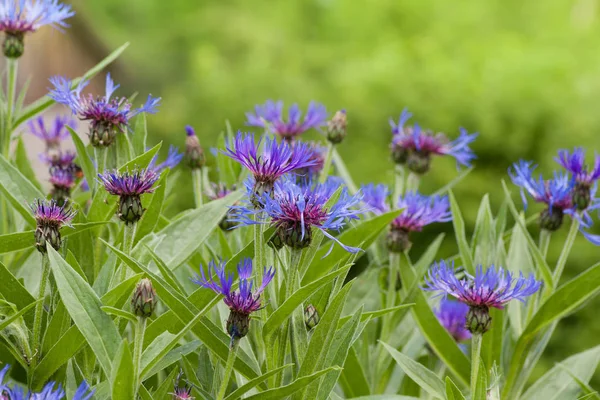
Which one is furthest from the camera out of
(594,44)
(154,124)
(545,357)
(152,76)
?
(152,76)

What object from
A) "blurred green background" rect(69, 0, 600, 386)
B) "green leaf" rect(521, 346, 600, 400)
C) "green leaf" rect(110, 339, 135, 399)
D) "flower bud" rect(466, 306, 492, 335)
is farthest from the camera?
"blurred green background" rect(69, 0, 600, 386)

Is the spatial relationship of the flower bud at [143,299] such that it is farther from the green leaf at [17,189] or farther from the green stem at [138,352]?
the green leaf at [17,189]

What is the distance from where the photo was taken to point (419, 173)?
1412 mm

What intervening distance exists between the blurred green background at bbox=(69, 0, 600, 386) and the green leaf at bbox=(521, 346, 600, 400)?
8.12 ft

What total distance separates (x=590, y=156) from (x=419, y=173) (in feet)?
8.52

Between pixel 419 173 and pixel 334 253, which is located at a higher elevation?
pixel 419 173

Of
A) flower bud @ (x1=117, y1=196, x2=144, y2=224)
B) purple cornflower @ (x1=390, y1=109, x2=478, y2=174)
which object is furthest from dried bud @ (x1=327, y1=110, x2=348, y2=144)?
flower bud @ (x1=117, y1=196, x2=144, y2=224)

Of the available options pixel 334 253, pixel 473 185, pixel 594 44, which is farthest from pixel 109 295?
pixel 594 44

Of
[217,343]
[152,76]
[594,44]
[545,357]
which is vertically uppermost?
[152,76]

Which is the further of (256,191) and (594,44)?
(594,44)

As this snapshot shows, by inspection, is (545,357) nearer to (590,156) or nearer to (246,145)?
(590,156)

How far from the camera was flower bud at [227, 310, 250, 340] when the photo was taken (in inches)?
30.9

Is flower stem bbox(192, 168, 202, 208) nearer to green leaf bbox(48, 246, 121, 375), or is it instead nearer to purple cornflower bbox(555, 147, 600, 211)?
green leaf bbox(48, 246, 121, 375)

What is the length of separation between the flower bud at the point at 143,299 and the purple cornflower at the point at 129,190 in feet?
0.33
